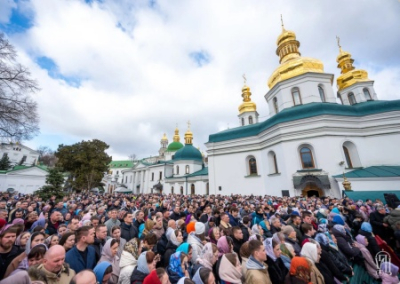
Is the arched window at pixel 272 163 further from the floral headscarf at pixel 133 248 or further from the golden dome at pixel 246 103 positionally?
the floral headscarf at pixel 133 248

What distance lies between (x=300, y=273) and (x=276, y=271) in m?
0.69

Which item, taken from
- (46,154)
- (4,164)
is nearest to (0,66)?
(4,164)

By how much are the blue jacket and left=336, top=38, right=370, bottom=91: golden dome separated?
101 ft

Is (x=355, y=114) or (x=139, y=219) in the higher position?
(x=355, y=114)

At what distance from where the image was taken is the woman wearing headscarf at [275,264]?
2.94 m

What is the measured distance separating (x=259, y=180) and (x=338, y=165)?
7.49 meters

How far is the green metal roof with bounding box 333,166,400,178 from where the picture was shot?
1304 centimetres

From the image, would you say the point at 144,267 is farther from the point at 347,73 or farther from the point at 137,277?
the point at 347,73

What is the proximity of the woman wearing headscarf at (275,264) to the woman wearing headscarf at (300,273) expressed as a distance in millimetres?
545

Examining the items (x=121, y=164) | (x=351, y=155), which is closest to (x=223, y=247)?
(x=351, y=155)

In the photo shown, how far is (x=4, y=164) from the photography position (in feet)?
101

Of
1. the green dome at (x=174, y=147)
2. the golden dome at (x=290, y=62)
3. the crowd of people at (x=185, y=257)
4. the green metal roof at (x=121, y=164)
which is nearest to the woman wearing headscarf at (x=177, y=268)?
the crowd of people at (x=185, y=257)

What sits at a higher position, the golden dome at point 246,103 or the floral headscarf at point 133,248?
the golden dome at point 246,103

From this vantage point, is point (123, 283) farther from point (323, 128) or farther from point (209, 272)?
point (323, 128)
